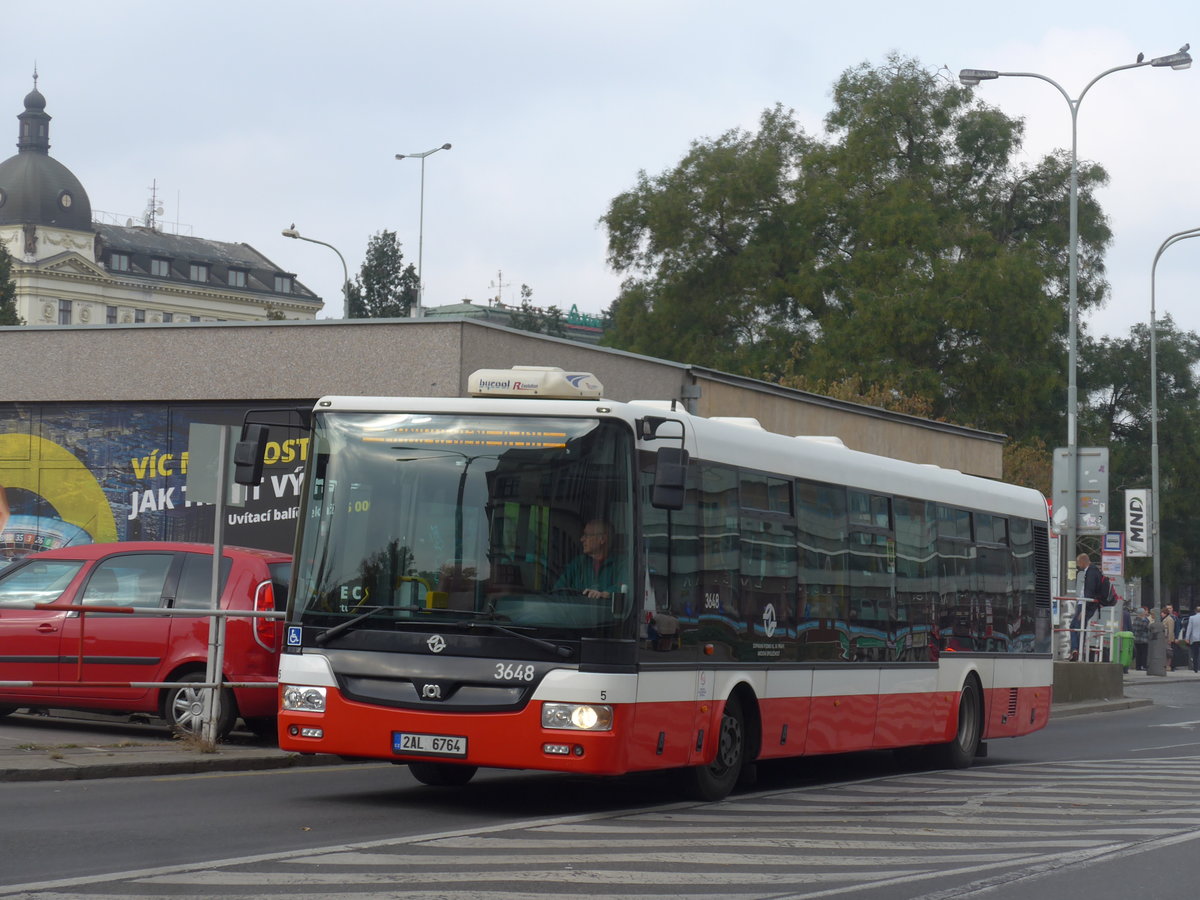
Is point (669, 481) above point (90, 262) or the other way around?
the other way around

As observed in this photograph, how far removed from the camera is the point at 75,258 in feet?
392

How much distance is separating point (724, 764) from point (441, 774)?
1986 mm

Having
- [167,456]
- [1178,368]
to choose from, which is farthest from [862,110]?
[167,456]

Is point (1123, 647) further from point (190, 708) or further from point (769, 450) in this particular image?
point (190, 708)

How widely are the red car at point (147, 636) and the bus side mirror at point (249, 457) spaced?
129 inches

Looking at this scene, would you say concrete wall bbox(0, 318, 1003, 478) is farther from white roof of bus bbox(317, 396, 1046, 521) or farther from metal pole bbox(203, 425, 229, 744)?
metal pole bbox(203, 425, 229, 744)

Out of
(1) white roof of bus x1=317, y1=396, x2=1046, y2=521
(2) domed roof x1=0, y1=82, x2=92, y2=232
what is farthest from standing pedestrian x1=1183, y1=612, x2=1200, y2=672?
(2) domed roof x1=0, y1=82, x2=92, y2=232

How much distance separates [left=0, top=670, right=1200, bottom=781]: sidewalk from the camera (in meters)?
12.2

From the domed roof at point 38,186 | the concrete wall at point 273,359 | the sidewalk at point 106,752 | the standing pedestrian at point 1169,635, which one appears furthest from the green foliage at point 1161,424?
the domed roof at point 38,186

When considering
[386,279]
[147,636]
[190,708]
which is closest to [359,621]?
[190,708]

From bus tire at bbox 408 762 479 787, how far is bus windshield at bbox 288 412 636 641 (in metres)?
A: 1.80

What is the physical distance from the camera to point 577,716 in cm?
1068

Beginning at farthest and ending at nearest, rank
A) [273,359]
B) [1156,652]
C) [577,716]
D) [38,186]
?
[38,186] < [1156,652] < [273,359] < [577,716]

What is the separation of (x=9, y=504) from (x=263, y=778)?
41.2 ft
